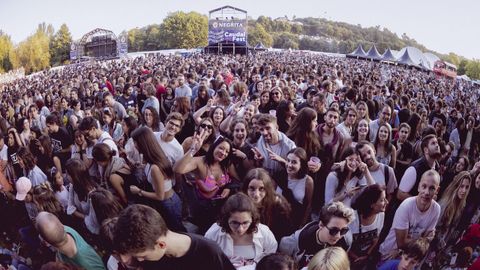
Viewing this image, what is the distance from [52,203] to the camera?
8.87 feet

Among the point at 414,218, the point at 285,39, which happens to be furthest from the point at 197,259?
the point at 285,39

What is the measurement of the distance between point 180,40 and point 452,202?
30.4ft

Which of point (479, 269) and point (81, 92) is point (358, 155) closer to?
point (479, 269)

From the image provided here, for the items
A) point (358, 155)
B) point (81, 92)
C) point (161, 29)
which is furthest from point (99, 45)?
point (358, 155)

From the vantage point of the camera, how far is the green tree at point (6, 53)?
3.92 m

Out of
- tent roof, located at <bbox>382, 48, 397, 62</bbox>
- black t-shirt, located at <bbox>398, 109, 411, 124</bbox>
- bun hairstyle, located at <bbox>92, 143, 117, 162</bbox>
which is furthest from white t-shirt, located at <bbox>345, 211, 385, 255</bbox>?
tent roof, located at <bbox>382, 48, 397, 62</bbox>

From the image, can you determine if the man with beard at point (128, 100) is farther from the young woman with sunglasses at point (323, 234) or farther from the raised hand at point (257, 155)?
the young woman with sunglasses at point (323, 234)

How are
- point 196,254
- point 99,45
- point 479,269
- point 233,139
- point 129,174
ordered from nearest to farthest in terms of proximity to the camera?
point 196,254, point 479,269, point 129,174, point 233,139, point 99,45

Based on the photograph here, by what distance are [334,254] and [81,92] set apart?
21.8 ft

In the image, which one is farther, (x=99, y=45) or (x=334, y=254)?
(x=99, y=45)

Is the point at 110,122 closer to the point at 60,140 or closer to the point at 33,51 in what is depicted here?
the point at 60,140

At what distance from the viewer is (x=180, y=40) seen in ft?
34.9

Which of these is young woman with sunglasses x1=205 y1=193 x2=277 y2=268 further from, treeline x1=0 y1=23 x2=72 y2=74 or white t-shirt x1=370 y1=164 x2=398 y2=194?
treeline x1=0 y1=23 x2=72 y2=74

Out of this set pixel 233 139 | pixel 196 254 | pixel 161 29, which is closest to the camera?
pixel 196 254
